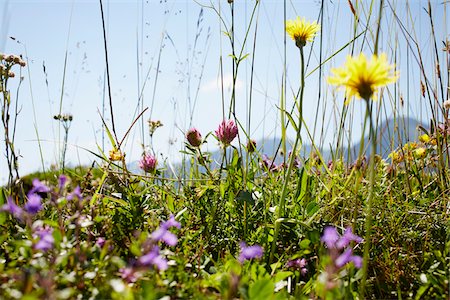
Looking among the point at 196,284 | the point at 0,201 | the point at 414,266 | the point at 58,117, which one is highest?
the point at 58,117

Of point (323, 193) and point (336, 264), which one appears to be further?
point (323, 193)

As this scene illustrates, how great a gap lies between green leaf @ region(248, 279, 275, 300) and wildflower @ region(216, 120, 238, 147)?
764mm

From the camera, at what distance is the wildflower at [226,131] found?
143cm

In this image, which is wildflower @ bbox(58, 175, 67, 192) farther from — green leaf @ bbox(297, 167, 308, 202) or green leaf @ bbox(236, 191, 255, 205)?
green leaf @ bbox(297, 167, 308, 202)

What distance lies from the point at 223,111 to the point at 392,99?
2.37 feet

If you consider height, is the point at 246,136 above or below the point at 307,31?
below

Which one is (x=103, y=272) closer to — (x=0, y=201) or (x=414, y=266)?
(x=0, y=201)

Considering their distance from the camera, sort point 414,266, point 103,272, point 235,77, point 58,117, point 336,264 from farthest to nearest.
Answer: point 58,117, point 235,77, point 414,266, point 103,272, point 336,264

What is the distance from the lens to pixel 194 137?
1.43m

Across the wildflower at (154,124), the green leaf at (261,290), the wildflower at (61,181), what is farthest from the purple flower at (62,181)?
the wildflower at (154,124)

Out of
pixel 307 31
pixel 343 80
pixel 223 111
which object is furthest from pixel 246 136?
pixel 343 80

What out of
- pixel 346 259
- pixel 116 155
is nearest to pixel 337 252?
A: pixel 346 259

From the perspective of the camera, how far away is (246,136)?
1511 millimetres

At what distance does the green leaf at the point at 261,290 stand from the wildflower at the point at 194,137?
0.76 metres
